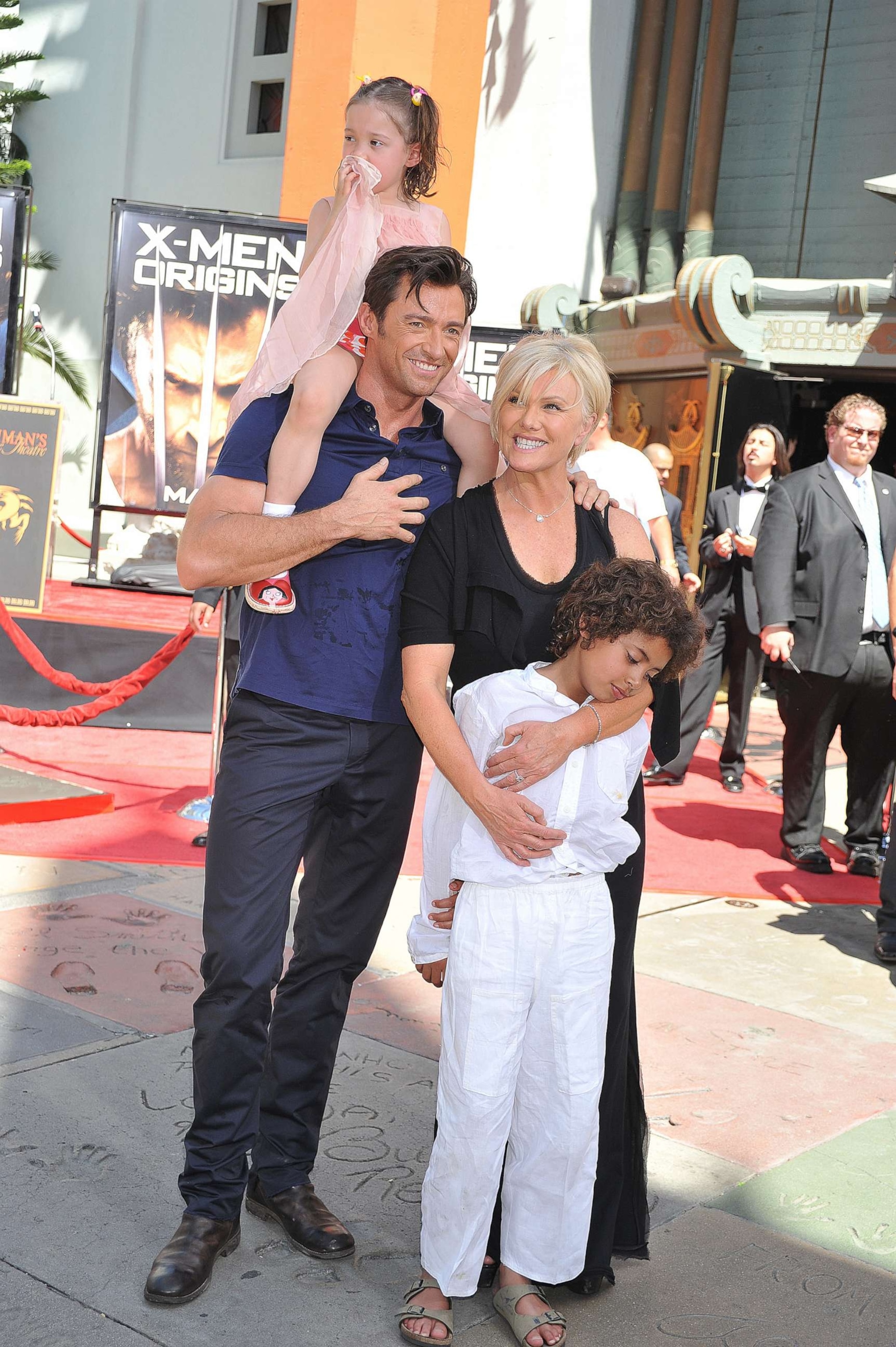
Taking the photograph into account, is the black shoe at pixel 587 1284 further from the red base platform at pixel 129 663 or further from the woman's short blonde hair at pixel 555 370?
the red base platform at pixel 129 663

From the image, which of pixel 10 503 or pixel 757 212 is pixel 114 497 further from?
pixel 757 212

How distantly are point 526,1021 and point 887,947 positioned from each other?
2962 mm

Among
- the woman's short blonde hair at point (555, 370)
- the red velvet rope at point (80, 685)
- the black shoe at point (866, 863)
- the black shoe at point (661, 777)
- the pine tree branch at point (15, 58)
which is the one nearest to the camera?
the woman's short blonde hair at point (555, 370)

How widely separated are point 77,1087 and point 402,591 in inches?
63.6

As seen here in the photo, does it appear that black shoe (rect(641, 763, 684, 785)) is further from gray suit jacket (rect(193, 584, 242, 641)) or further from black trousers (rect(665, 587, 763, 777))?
gray suit jacket (rect(193, 584, 242, 641))

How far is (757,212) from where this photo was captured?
45.7ft

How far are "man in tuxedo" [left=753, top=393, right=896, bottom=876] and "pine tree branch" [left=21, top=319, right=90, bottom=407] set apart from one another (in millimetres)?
18763

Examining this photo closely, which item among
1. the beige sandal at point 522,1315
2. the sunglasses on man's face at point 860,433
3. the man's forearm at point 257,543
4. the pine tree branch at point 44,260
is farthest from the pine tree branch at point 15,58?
the beige sandal at point 522,1315

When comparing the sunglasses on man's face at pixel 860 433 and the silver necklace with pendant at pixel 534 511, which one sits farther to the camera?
the sunglasses on man's face at pixel 860 433

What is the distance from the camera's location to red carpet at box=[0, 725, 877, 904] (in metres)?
5.79

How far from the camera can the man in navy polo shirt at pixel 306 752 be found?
2629mm

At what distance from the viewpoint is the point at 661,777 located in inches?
320

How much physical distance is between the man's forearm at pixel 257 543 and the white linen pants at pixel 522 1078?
697 mm

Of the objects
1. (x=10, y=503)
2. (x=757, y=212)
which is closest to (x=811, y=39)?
(x=757, y=212)
